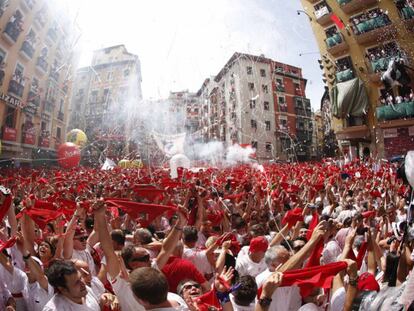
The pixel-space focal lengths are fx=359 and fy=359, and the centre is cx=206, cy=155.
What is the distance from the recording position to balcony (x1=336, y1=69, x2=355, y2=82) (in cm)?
2514

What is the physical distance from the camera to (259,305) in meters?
2.15

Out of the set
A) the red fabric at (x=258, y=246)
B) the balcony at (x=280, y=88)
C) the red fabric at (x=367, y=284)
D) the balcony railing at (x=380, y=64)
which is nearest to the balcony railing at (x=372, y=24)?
the balcony railing at (x=380, y=64)

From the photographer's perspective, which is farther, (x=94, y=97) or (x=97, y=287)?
(x=94, y=97)

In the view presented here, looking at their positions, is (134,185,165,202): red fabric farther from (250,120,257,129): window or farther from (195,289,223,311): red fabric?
(250,120,257,129): window

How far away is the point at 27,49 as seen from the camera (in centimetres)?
2075

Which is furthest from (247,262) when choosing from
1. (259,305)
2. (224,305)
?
(259,305)

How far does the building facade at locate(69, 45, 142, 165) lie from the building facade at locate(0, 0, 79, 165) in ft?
62.6

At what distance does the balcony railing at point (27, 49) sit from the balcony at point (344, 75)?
20.3 meters

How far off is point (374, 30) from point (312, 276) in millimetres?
24661

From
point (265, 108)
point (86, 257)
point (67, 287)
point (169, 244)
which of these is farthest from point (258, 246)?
point (265, 108)

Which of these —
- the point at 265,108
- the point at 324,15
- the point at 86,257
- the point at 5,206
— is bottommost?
the point at 86,257

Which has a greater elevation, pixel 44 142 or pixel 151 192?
pixel 44 142

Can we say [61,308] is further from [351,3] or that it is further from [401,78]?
[351,3]

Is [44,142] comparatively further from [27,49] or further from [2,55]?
[2,55]
